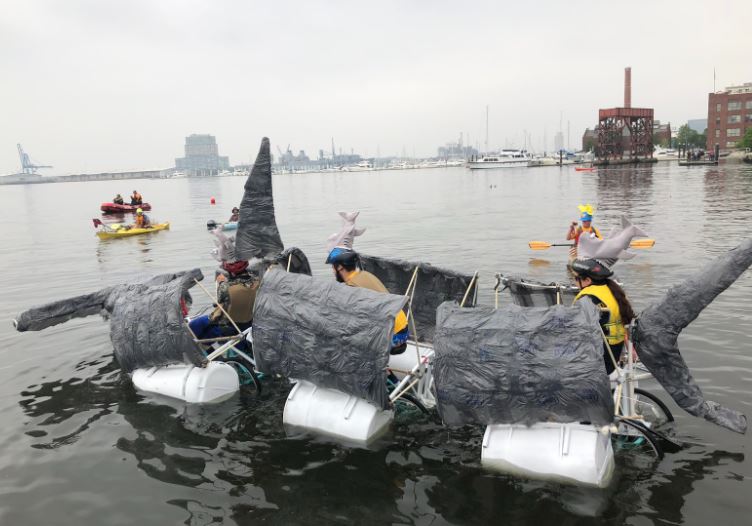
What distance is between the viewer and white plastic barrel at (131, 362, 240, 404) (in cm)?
872

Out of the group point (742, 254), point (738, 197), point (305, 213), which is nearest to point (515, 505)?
point (742, 254)

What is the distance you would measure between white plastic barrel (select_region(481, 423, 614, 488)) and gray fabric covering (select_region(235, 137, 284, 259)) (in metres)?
6.15

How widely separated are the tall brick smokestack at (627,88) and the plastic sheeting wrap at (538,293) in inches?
6586

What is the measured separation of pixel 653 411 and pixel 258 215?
26.1 ft

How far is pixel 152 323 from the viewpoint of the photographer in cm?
873

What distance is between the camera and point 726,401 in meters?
8.15

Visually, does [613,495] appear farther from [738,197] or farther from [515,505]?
[738,197]

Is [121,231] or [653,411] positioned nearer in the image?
[653,411]

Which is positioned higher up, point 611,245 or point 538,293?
point 611,245

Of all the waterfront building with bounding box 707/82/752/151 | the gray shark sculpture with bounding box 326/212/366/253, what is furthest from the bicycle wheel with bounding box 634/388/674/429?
the waterfront building with bounding box 707/82/752/151

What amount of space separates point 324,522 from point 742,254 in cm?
543

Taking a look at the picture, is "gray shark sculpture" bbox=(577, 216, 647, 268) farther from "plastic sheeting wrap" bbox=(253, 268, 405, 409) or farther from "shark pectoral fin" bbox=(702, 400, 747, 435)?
"plastic sheeting wrap" bbox=(253, 268, 405, 409)

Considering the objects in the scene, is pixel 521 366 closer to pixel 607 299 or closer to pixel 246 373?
pixel 607 299

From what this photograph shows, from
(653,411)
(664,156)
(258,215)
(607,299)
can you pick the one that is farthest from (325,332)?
(664,156)
